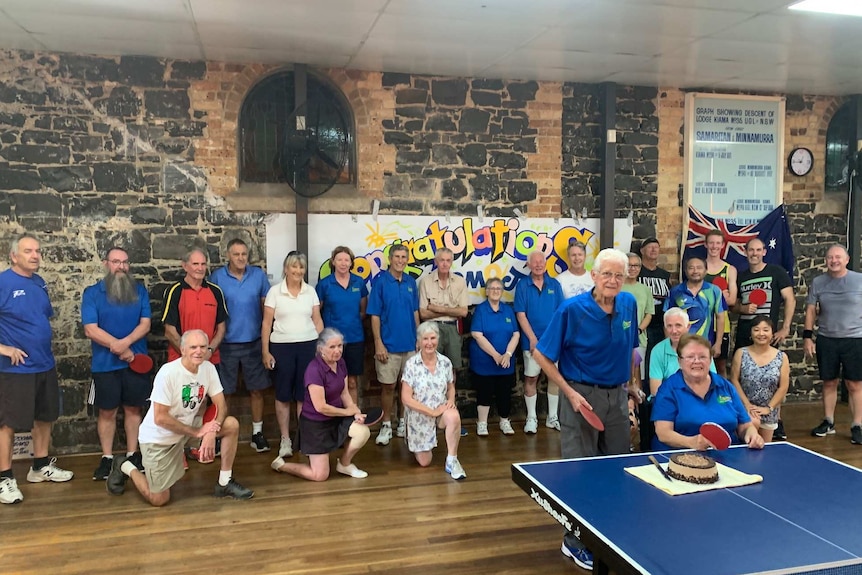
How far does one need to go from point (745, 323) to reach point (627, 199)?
1684 millimetres

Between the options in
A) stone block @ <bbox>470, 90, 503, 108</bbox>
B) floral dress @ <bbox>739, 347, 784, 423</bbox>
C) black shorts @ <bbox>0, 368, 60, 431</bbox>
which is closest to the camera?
black shorts @ <bbox>0, 368, 60, 431</bbox>

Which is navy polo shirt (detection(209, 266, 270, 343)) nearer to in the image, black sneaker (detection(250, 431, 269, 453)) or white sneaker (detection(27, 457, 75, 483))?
black sneaker (detection(250, 431, 269, 453))

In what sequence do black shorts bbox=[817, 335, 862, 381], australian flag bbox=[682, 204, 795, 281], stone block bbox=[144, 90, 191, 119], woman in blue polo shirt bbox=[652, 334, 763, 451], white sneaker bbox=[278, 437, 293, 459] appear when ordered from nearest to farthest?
woman in blue polo shirt bbox=[652, 334, 763, 451] < white sneaker bbox=[278, 437, 293, 459] < stone block bbox=[144, 90, 191, 119] < black shorts bbox=[817, 335, 862, 381] < australian flag bbox=[682, 204, 795, 281]

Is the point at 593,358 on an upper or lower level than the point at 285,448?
upper

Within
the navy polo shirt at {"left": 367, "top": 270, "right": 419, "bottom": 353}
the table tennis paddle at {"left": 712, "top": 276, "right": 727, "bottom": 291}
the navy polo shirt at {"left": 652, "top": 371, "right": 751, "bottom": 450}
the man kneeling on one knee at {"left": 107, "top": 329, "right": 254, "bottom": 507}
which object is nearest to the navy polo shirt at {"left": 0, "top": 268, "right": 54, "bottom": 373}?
the man kneeling on one knee at {"left": 107, "top": 329, "right": 254, "bottom": 507}

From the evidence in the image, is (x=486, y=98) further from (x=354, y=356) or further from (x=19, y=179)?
(x=19, y=179)

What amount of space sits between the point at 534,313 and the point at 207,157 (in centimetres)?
323

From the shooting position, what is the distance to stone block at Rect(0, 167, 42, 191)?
507cm

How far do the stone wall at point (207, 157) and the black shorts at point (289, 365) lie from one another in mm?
1020

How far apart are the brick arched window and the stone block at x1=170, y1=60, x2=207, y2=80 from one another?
16.8 inches

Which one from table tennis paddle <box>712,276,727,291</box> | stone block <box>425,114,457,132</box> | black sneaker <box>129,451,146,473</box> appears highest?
stone block <box>425,114,457,132</box>

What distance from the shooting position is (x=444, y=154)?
6.02 metres

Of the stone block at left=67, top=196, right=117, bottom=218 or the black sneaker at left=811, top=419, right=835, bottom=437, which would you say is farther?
the black sneaker at left=811, top=419, right=835, bottom=437

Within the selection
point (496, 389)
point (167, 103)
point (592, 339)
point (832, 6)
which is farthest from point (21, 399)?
point (832, 6)
